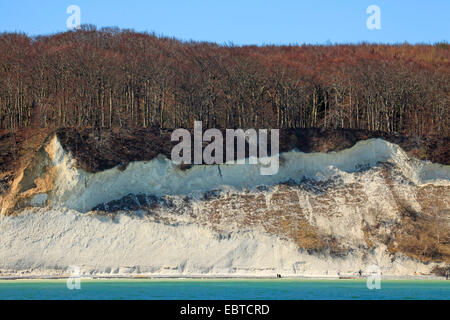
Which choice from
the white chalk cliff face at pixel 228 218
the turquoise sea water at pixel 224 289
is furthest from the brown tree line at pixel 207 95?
the turquoise sea water at pixel 224 289

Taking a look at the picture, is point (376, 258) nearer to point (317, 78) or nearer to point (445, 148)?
point (445, 148)

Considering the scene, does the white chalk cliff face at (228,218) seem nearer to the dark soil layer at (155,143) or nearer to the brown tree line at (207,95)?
the dark soil layer at (155,143)

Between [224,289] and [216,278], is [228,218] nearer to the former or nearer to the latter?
[216,278]

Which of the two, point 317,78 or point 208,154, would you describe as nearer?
point 208,154

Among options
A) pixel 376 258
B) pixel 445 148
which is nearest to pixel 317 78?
pixel 445 148

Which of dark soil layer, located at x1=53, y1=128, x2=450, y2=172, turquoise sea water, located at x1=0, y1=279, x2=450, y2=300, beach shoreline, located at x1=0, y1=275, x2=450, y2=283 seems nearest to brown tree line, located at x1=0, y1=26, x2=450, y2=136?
dark soil layer, located at x1=53, y1=128, x2=450, y2=172

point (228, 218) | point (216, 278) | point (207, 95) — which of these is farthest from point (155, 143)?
point (216, 278)
